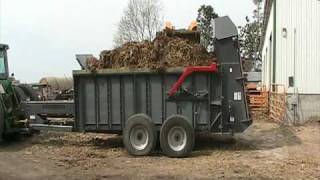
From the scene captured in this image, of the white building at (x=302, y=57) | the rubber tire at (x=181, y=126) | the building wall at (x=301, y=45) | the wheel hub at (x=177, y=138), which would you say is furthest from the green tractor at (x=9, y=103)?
the building wall at (x=301, y=45)

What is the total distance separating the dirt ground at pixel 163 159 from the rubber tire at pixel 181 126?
9.4 inches

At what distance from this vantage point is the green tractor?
52.3ft

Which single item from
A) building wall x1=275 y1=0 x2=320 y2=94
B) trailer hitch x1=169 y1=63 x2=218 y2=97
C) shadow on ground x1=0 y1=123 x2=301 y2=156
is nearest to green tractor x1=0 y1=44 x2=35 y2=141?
shadow on ground x1=0 y1=123 x2=301 y2=156

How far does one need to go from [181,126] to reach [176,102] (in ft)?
2.14

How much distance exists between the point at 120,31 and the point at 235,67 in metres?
49.5

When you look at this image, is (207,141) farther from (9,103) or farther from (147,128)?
(9,103)

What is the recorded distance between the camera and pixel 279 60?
23047 mm

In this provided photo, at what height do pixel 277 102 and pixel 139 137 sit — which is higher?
pixel 277 102

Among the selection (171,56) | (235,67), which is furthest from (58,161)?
(235,67)

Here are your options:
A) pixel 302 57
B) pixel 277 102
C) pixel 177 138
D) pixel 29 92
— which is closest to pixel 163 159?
pixel 177 138

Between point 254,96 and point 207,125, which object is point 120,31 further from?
point 207,125

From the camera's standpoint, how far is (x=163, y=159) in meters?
13.6

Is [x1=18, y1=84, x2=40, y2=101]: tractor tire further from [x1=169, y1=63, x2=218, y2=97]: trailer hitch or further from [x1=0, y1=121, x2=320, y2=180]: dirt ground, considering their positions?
[x1=169, y1=63, x2=218, y2=97]: trailer hitch

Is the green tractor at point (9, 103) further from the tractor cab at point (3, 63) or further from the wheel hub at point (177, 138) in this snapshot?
the wheel hub at point (177, 138)
